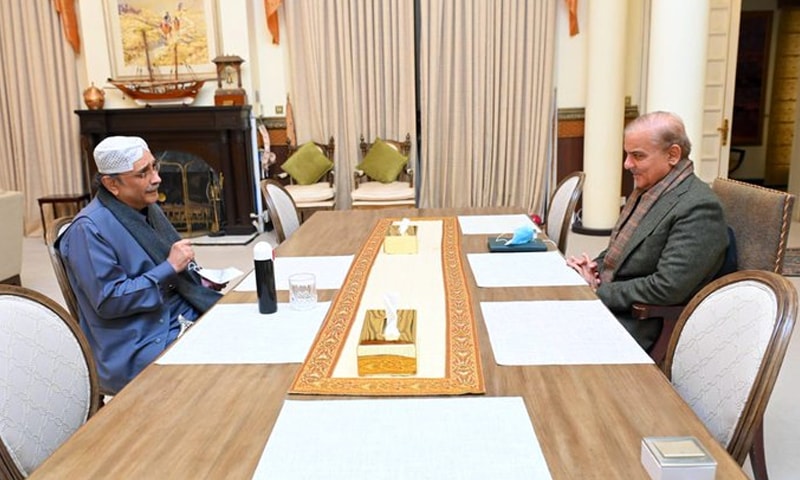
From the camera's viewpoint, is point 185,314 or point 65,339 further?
point 185,314

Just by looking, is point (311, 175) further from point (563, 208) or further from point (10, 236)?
point (563, 208)

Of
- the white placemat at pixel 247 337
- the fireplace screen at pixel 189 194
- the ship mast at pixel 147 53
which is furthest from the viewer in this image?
the fireplace screen at pixel 189 194

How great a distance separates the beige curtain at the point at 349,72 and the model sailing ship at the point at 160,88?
0.91m

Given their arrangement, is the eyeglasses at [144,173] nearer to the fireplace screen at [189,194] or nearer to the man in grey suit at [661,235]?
the man in grey suit at [661,235]

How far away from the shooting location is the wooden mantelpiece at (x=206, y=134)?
554 cm

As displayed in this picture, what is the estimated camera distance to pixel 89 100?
5.63m

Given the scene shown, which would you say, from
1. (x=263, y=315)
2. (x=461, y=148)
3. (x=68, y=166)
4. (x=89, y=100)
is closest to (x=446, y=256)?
(x=263, y=315)

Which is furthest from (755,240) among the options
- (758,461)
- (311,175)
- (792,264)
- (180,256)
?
(311,175)

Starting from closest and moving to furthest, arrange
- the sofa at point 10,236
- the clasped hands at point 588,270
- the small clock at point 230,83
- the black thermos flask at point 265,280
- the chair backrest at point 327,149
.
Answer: the black thermos flask at point 265,280 → the clasped hands at point 588,270 → the sofa at point 10,236 → the small clock at point 230,83 → the chair backrest at point 327,149

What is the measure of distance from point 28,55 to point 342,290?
5606 mm

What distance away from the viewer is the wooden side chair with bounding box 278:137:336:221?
5.28 meters

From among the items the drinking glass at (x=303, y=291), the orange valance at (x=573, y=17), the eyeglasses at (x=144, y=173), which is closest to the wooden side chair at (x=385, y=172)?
the orange valance at (x=573, y=17)

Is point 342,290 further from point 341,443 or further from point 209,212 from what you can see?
point 209,212

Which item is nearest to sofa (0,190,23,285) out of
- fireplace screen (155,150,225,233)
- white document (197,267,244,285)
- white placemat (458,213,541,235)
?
fireplace screen (155,150,225,233)
